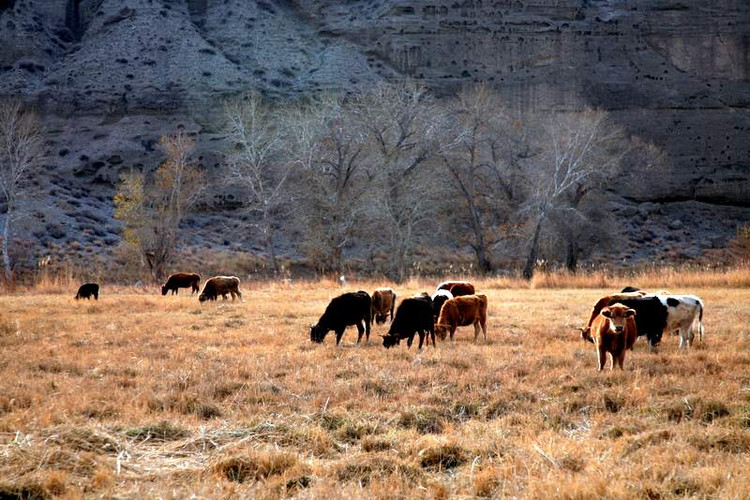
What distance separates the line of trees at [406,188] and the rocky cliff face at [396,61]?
966 centimetres

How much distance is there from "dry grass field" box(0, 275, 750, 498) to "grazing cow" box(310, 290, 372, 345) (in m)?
0.40

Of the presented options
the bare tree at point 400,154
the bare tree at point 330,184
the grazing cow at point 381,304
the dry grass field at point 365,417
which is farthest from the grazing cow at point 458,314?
the bare tree at point 330,184

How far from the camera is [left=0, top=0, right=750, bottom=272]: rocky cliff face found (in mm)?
54750

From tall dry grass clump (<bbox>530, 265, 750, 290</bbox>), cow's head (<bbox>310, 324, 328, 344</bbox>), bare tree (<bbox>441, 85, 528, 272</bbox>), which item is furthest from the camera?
bare tree (<bbox>441, 85, 528, 272</bbox>)

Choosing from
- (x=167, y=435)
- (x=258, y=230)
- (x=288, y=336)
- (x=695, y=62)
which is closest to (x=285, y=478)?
(x=167, y=435)

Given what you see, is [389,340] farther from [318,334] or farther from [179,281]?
[179,281]

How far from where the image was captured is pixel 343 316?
1252cm

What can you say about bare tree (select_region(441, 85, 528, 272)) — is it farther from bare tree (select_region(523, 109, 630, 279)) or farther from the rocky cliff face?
the rocky cliff face

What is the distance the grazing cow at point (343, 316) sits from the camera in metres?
12.4

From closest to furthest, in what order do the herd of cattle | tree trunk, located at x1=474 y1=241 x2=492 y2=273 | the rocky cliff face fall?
the herd of cattle < tree trunk, located at x1=474 y1=241 x2=492 y2=273 < the rocky cliff face

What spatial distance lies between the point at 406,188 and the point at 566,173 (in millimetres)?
9043

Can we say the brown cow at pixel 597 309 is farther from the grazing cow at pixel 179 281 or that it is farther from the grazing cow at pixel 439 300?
the grazing cow at pixel 179 281

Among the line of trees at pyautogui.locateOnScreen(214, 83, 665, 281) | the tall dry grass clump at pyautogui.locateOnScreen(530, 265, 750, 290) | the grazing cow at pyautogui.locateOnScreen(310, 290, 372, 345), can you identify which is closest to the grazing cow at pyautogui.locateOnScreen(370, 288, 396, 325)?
the grazing cow at pyautogui.locateOnScreen(310, 290, 372, 345)

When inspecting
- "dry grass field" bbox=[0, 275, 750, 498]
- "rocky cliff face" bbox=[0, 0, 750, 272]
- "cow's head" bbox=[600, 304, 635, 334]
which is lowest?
"dry grass field" bbox=[0, 275, 750, 498]
